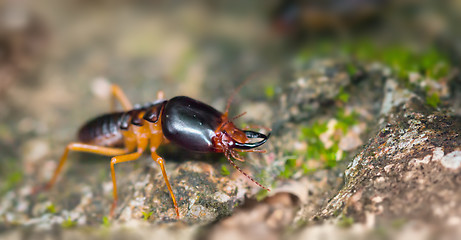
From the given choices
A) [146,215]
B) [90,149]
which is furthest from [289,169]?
[90,149]

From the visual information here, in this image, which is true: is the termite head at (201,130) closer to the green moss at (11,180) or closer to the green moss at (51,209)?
the green moss at (51,209)

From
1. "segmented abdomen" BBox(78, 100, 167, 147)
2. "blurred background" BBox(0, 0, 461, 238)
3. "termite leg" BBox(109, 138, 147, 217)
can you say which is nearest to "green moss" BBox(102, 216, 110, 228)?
"termite leg" BBox(109, 138, 147, 217)

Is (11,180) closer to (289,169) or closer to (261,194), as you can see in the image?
(261,194)

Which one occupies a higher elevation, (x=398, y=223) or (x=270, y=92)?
(x=270, y=92)

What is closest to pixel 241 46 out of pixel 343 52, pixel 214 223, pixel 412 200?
pixel 343 52

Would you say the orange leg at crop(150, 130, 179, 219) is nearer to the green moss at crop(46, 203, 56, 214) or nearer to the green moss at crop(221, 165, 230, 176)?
the green moss at crop(221, 165, 230, 176)

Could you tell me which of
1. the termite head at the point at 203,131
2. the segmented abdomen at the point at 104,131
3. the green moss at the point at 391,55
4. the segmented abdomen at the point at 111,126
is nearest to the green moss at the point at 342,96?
the green moss at the point at 391,55
